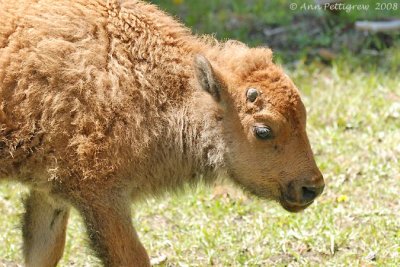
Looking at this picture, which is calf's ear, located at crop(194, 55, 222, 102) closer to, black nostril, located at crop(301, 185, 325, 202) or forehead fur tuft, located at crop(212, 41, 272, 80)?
forehead fur tuft, located at crop(212, 41, 272, 80)

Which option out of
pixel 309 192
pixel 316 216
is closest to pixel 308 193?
pixel 309 192

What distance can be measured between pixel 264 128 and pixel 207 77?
1.93 ft

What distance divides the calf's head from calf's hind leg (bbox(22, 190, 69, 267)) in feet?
5.09

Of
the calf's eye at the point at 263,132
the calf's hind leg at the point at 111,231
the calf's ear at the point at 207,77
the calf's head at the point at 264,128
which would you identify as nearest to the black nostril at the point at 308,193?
the calf's head at the point at 264,128

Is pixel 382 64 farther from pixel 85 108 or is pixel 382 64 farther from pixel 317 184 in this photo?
pixel 85 108

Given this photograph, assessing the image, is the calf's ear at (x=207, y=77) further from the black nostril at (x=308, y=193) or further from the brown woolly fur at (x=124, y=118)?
the black nostril at (x=308, y=193)

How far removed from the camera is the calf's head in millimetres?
7016

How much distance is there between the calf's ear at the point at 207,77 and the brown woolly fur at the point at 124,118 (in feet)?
0.04

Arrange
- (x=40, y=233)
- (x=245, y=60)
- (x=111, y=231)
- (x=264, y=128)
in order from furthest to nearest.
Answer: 1. (x=40, y=233)
2. (x=245, y=60)
3. (x=264, y=128)
4. (x=111, y=231)

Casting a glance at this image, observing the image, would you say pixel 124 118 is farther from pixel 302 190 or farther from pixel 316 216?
pixel 316 216

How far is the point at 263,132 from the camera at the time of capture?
7.02 meters

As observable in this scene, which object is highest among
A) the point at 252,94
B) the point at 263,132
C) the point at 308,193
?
the point at 252,94

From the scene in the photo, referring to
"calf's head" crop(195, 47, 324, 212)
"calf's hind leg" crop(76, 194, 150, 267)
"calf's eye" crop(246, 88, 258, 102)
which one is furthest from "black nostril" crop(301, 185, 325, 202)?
"calf's hind leg" crop(76, 194, 150, 267)

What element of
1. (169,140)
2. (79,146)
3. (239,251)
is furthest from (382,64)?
(79,146)
